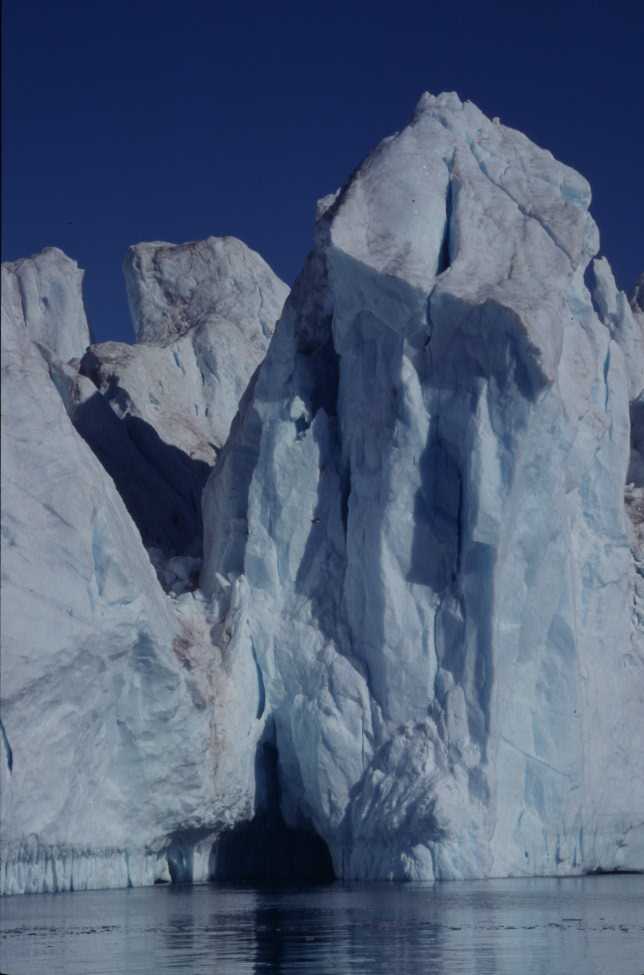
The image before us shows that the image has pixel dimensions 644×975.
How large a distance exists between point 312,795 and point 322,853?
4544mm

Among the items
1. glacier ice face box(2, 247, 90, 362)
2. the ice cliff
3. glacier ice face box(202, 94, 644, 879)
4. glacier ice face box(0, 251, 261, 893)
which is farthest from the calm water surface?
glacier ice face box(2, 247, 90, 362)

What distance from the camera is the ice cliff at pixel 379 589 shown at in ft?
87.4

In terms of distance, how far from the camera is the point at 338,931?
21375 millimetres

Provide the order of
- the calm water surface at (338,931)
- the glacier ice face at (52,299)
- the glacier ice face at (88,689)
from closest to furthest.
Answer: the calm water surface at (338,931) → the glacier ice face at (88,689) → the glacier ice face at (52,299)

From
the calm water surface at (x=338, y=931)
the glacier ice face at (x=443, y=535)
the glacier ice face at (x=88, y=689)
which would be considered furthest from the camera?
the glacier ice face at (x=443, y=535)

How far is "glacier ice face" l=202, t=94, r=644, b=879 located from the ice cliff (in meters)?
0.05

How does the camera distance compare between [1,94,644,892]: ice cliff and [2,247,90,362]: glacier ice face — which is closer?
[1,94,644,892]: ice cliff

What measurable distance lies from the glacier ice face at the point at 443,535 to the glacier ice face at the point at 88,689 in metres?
1.97

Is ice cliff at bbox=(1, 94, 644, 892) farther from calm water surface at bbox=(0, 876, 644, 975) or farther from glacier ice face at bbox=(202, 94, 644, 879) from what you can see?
calm water surface at bbox=(0, 876, 644, 975)

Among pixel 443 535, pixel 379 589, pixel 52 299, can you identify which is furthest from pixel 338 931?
pixel 52 299

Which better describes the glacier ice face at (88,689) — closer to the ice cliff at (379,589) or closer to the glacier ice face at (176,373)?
the ice cliff at (379,589)

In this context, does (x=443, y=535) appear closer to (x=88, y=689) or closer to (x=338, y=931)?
(x=88, y=689)

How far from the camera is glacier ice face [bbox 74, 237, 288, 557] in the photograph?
41656 millimetres

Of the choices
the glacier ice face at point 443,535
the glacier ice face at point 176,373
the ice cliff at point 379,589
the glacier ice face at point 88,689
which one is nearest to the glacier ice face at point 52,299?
the glacier ice face at point 176,373
